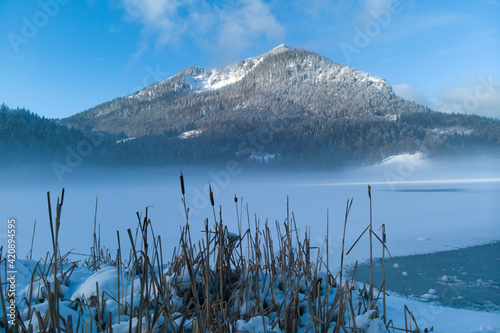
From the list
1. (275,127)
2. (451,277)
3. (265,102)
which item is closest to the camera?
(451,277)

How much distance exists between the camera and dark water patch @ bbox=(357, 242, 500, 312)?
1875mm

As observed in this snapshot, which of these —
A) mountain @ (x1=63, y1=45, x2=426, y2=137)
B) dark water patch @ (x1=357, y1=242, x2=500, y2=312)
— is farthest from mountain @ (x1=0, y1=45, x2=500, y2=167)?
dark water patch @ (x1=357, y1=242, x2=500, y2=312)

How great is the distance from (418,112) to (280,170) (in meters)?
22.2

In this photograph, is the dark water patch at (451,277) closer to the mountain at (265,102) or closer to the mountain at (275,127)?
the mountain at (275,127)

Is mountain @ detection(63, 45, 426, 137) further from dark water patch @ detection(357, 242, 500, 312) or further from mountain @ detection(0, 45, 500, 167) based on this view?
dark water patch @ detection(357, 242, 500, 312)

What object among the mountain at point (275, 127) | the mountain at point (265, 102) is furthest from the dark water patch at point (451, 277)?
the mountain at point (265, 102)

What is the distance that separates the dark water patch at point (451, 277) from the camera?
1.88m

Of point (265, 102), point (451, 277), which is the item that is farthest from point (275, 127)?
point (451, 277)

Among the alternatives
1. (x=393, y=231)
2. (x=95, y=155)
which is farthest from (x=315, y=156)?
(x=393, y=231)

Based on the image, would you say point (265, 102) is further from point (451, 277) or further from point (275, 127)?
point (451, 277)

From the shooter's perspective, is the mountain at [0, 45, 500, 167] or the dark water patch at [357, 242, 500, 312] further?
the mountain at [0, 45, 500, 167]

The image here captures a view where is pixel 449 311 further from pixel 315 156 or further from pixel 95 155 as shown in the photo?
pixel 315 156

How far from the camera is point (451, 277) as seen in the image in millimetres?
2301

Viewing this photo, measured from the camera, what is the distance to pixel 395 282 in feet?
7.30
